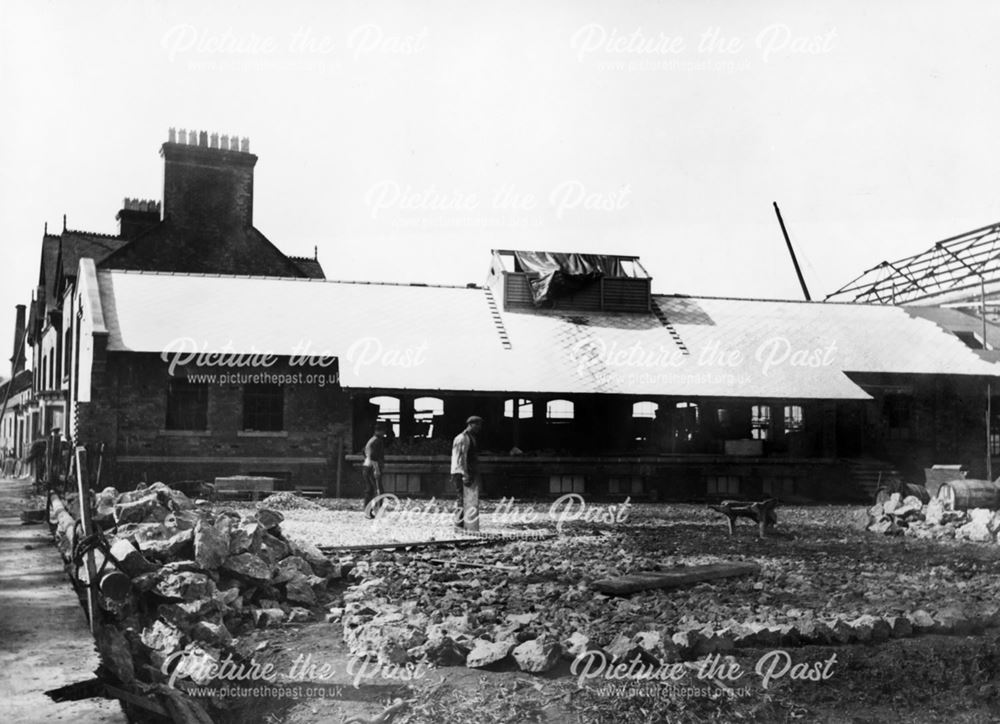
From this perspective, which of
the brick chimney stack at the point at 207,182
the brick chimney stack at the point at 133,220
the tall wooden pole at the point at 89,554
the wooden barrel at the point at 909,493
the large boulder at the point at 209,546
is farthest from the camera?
the brick chimney stack at the point at 133,220

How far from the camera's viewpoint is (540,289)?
86.0 feet

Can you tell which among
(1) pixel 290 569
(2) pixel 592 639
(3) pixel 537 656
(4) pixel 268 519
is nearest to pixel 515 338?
(4) pixel 268 519

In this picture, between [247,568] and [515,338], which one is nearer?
[247,568]

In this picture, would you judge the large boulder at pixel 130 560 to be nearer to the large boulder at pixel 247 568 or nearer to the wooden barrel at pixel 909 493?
the large boulder at pixel 247 568

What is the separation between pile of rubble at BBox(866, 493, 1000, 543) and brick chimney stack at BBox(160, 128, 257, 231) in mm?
22405

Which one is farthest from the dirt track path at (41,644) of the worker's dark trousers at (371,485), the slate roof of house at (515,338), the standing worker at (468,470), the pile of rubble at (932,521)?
the pile of rubble at (932,521)

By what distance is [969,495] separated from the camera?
1623 centimetres

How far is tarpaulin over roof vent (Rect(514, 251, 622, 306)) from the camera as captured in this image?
1032 inches

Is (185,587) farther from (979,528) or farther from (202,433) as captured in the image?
(202,433)

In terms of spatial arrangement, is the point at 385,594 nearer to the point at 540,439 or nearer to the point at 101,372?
the point at 101,372

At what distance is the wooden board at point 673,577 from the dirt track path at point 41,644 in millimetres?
5307

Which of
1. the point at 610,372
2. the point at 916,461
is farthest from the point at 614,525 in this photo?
the point at 916,461

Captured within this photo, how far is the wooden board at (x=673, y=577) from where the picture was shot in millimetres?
9609

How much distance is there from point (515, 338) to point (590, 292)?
3.98 metres
